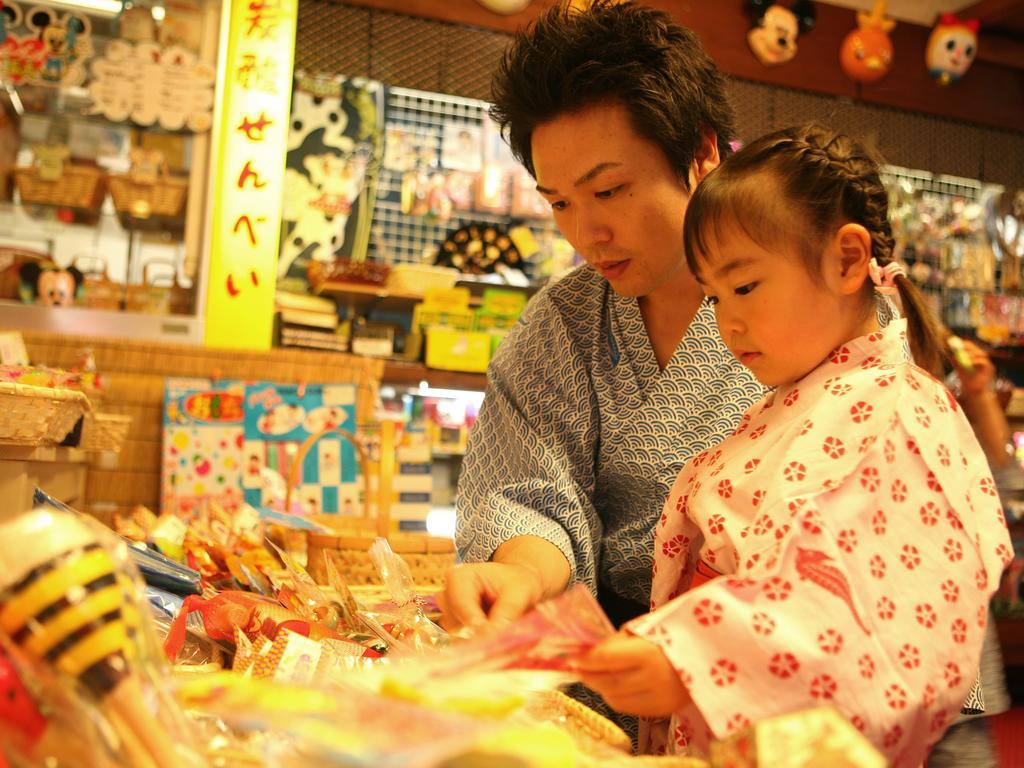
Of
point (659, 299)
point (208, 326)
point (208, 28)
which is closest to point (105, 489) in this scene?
point (208, 326)

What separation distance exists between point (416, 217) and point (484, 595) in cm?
381

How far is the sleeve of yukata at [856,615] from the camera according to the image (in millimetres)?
727

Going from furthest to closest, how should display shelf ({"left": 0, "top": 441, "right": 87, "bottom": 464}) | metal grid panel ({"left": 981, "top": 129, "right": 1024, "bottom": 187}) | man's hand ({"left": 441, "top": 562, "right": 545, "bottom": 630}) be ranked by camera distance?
metal grid panel ({"left": 981, "top": 129, "right": 1024, "bottom": 187}) → display shelf ({"left": 0, "top": 441, "right": 87, "bottom": 464}) → man's hand ({"left": 441, "top": 562, "right": 545, "bottom": 630})

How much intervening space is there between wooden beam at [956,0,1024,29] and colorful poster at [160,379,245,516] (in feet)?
13.7

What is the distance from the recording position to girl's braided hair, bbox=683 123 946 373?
3.25 feet

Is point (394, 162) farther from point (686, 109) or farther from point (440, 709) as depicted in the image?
point (440, 709)

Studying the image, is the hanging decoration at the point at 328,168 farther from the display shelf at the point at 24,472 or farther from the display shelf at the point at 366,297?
the display shelf at the point at 24,472

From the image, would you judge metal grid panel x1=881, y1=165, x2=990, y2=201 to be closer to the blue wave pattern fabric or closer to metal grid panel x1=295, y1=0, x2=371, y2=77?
metal grid panel x1=295, y1=0, x2=371, y2=77

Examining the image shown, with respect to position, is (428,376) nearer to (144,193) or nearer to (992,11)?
(144,193)

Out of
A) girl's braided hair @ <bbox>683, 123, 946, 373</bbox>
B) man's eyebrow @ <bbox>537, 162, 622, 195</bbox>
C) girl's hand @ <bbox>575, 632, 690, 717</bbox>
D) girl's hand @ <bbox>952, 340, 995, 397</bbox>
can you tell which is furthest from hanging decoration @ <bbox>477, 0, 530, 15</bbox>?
girl's hand @ <bbox>575, 632, 690, 717</bbox>

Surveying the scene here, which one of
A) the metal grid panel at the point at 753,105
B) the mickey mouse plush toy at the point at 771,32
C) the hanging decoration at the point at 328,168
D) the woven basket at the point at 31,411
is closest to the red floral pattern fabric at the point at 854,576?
the woven basket at the point at 31,411

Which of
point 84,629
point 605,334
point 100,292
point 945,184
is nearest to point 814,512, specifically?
point 84,629

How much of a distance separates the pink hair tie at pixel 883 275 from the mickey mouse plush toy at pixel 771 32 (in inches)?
159

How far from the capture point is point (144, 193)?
3.82 meters
